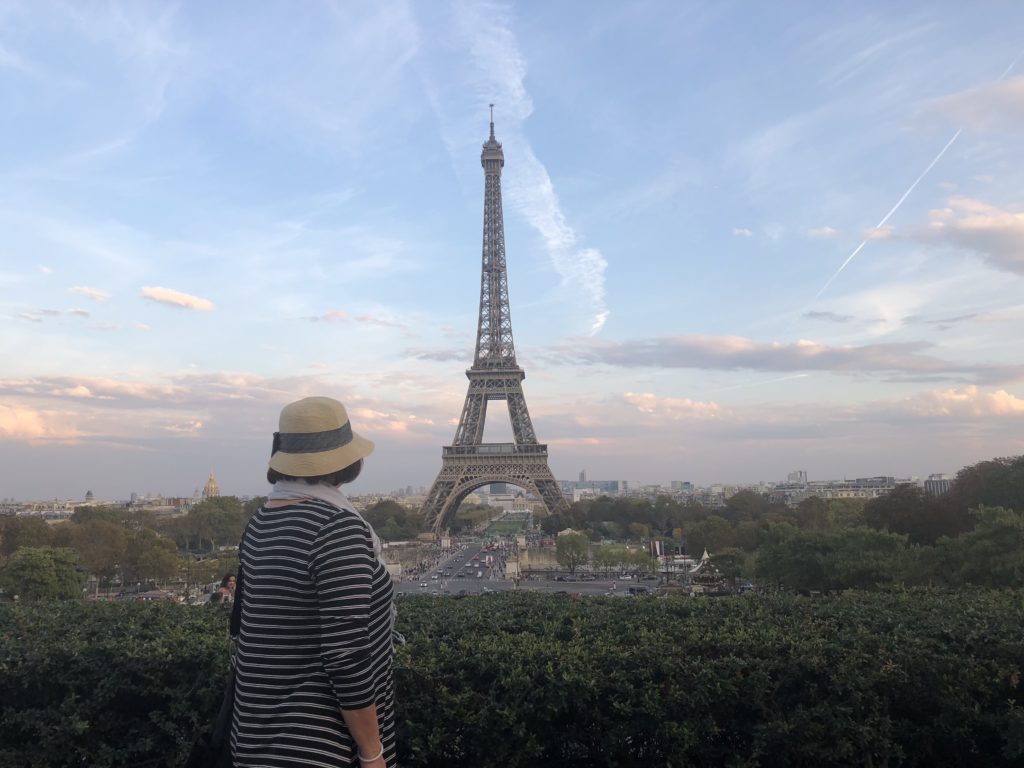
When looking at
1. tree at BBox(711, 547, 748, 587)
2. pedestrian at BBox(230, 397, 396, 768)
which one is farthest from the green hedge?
tree at BBox(711, 547, 748, 587)

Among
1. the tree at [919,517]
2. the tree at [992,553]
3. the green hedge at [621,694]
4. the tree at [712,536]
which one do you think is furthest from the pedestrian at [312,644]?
the tree at [712,536]

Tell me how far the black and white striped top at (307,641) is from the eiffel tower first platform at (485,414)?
50030 millimetres

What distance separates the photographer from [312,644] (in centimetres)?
247

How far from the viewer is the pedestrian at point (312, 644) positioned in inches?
94.7

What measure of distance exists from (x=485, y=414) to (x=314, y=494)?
53652 mm

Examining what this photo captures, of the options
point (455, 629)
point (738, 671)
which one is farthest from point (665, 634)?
point (455, 629)

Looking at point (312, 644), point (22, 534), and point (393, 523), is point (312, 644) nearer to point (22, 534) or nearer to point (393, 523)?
point (22, 534)

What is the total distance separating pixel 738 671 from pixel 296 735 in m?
2.42

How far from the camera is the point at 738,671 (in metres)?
4.00

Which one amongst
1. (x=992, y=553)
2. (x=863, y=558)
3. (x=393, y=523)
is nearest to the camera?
(x=992, y=553)

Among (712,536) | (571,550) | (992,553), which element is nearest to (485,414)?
(571,550)

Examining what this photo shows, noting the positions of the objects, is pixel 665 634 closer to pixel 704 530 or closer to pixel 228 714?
pixel 228 714

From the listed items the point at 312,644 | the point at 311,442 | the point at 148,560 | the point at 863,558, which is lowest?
the point at 148,560

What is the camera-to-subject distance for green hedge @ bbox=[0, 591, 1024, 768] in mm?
3924
